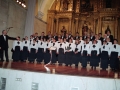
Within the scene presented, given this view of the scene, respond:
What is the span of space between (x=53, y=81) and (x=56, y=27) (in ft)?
38.2

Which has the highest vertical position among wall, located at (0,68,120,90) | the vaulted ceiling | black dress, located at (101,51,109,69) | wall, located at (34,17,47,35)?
the vaulted ceiling

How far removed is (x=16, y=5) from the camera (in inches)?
A: 425

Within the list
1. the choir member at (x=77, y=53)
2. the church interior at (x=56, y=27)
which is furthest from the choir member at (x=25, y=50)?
the choir member at (x=77, y=53)

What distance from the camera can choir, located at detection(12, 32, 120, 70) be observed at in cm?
676

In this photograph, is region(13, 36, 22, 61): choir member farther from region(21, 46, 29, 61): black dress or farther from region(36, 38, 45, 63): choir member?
region(36, 38, 45, 63): choir member

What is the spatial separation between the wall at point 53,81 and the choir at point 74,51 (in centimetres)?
226

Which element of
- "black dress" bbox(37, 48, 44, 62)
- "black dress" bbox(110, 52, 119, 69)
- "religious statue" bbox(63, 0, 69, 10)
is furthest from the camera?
"religious statue" bbox(63, 0, 69, 10)

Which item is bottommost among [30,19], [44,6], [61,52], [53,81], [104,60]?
[53,81]

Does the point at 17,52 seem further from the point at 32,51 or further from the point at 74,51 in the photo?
the point at 74,51

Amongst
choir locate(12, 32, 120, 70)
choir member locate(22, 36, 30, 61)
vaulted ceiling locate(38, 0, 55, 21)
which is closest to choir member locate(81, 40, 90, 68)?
choir locate(12, 32, 120, 70)

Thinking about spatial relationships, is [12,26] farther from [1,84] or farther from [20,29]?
[1,84]

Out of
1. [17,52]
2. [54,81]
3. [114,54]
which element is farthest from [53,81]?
[17,52]

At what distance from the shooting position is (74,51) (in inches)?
303

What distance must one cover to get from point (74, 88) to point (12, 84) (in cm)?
172
